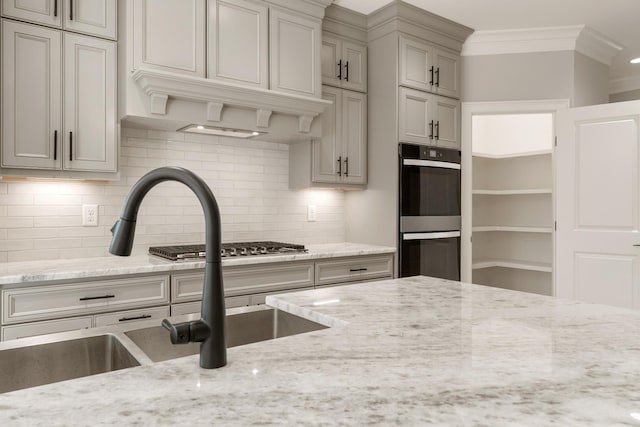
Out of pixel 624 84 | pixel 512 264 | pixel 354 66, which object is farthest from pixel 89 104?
pixel 624 84

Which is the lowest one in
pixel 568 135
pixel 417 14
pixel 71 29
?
pixel 568 135

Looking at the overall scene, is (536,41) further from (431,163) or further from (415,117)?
(431,163)

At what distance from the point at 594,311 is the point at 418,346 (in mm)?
700

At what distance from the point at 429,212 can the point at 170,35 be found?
2.33m

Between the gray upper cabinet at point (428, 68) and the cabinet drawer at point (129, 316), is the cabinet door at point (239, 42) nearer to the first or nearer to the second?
the gray upper cabinet at point (428, 68)

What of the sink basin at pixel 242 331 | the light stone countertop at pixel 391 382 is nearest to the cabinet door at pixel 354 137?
the sink basin at pixel 242 331

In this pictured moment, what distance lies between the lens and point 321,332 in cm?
114

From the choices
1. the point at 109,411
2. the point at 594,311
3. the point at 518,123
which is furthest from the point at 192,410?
the point at 518,123

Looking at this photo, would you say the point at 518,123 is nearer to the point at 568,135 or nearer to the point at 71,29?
the point at 568,135

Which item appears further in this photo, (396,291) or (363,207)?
(363,207)

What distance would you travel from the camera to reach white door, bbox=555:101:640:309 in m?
3.55

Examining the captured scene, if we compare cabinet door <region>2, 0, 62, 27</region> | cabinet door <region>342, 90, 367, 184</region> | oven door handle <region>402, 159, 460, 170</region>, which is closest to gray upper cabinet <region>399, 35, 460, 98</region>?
cabinet door <region>342, 90, 367, 184</region>

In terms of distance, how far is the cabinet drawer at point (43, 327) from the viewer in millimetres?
2086

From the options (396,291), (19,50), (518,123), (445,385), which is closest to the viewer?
(445,385)
